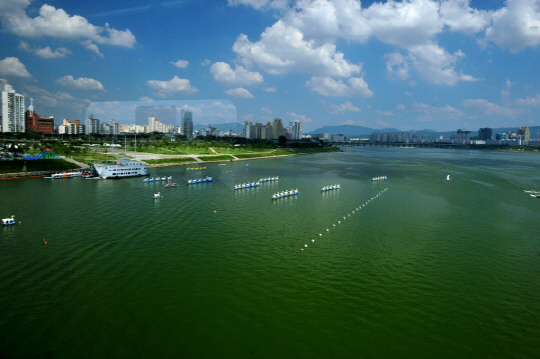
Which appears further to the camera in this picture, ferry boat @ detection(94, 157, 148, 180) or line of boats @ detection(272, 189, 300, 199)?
ferry boat @ detection(94, 157, 148, 180)

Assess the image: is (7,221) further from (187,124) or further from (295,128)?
(295,128)

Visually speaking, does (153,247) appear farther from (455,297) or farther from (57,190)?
(57,190)

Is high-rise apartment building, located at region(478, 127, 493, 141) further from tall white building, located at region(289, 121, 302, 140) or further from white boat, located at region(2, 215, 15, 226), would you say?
white boat, located at region(2, 215, 15, 226)

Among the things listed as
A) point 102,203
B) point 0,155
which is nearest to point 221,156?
point 0,155

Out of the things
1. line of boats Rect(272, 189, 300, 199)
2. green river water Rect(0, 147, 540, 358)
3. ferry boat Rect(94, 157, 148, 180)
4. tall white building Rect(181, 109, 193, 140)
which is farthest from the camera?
tall white building Rect(181, 109, 193, 140)

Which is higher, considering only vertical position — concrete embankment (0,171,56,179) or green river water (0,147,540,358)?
concrete embankment (0,171,56,179)

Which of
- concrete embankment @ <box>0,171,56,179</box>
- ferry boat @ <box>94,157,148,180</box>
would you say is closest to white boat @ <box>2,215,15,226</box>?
ferry boat @ <box>94,157,148,180</box>
